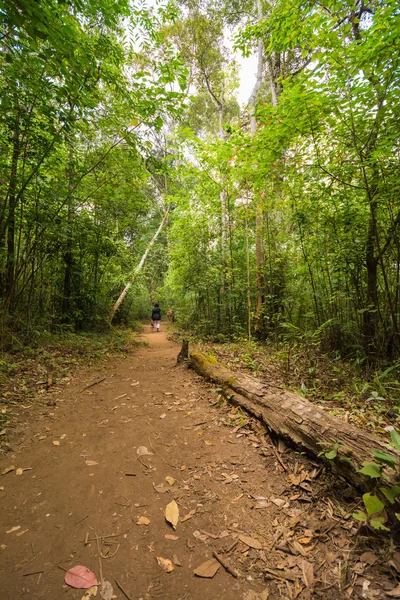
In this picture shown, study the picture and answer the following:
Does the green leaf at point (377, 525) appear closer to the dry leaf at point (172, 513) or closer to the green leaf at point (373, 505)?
the green leaf at point (373, 505)

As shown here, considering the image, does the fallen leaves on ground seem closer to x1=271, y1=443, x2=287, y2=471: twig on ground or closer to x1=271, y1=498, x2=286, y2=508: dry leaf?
x1=271, y1=498, x2=286, y2=508: dry leaf

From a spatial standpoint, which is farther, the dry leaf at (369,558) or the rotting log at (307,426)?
the rotting log at (307,426)

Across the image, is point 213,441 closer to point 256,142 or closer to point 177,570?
point 177,570

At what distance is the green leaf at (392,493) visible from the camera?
1.51m

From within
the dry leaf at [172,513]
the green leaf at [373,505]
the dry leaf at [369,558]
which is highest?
the green leaf at [373,505]

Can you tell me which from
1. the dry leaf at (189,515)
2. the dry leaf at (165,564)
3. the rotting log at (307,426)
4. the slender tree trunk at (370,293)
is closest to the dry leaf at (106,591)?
the dry leaf at (165,564)

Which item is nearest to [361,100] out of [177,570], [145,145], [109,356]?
[145,145]

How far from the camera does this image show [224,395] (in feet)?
12.7

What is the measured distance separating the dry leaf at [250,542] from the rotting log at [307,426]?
0.84 m

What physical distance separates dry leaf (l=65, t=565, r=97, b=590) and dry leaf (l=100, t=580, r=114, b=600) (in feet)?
0.19

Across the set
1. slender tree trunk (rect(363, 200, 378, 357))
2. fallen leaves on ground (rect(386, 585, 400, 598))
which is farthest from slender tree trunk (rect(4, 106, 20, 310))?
slender tree trunk (rect(363, 200, 378, 357))

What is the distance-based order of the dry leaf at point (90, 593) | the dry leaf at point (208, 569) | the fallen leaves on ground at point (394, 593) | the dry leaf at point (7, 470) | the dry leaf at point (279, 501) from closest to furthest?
the fallen leaves on ground at point (394, 593), the dry leaf at point (90, 593), the dry leaf at point (208, 569), the dry leaf at point (279, 501), the dry leaf at point (7, 470)

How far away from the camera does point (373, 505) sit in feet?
4.98

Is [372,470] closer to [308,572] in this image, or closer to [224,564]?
[308,572]
